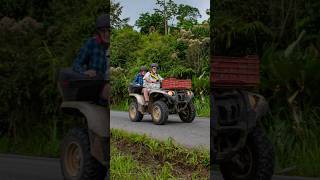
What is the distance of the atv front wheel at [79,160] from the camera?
224 cm

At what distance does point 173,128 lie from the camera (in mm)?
2275

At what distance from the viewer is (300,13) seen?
6.60 meters

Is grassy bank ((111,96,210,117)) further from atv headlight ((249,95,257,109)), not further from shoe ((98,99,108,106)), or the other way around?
atv headlight ((249,95,257,109))

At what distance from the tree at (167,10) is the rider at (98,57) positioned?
0.24 m

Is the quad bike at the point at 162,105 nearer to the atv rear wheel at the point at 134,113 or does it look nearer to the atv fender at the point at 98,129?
the atv rear wheel at the point at 134,113

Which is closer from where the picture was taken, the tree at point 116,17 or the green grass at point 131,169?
the green grass at point 131,169

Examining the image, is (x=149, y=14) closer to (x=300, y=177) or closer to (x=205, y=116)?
(x=205, y=116)

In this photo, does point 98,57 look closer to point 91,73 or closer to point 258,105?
point 91,73

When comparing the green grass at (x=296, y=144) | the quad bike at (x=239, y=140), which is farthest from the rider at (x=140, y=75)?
the green grass at (x=296, y=144)

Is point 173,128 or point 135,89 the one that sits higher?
point 135,89

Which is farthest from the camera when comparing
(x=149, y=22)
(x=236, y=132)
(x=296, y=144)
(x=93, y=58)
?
(x=296, y=144)

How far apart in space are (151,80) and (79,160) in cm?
46

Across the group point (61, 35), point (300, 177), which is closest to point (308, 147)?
point (300, 177)

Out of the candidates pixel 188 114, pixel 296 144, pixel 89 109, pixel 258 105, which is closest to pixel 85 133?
pixel 89 109
